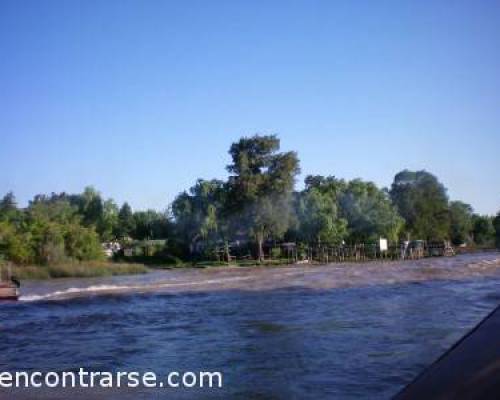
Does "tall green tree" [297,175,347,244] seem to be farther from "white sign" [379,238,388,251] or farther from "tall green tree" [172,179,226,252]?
"tall green tree" [172,179,226,252]

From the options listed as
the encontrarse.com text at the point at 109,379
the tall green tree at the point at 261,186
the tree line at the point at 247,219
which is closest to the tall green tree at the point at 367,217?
the tree line at the point at 247,219

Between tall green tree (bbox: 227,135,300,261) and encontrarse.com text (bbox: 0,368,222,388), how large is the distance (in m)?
51.7

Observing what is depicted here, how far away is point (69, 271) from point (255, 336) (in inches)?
1392

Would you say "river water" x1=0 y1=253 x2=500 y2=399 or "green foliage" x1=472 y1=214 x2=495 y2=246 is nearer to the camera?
"river water" x1=0 y1=253 x2=500 y2=399

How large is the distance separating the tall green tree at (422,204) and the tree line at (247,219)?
0.23m

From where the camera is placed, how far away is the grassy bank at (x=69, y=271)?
45.0 metres

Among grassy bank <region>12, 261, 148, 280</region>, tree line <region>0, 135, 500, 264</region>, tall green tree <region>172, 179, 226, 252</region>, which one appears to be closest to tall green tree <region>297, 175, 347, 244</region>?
tree line <region>0, 135, 500, 264</region>

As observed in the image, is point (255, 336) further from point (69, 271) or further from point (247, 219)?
point (247, 219)

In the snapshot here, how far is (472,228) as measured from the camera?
102m

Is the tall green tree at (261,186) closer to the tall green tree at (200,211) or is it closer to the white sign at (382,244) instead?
the tall green tree at (200,211)

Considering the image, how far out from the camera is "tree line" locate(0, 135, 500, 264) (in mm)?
54562

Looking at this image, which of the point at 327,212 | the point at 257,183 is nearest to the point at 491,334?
the point at 257,183

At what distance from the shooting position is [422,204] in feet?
289

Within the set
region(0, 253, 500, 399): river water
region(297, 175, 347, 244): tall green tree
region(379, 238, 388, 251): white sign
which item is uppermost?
region(297, 175, 347, 244): tall green tree
